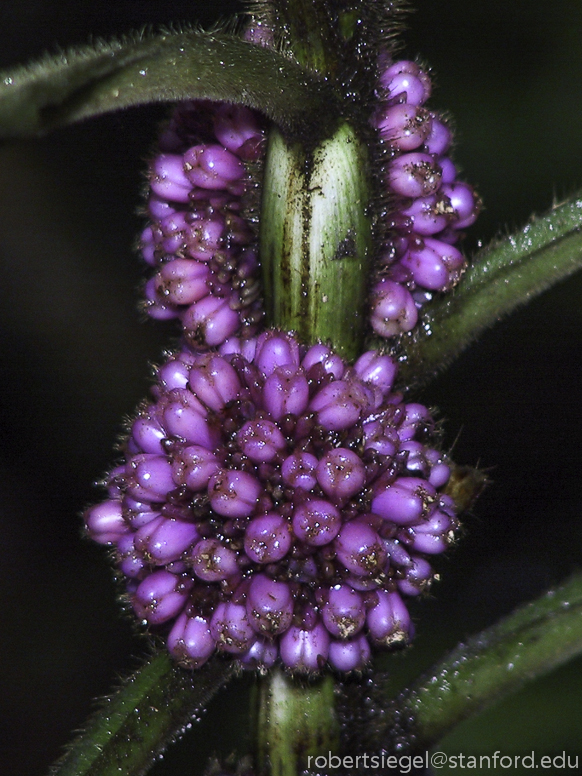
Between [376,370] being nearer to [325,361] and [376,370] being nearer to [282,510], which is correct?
[325,361]

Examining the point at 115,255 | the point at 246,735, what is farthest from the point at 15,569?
the point at 246,735

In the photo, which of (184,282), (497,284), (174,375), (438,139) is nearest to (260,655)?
(174,375)

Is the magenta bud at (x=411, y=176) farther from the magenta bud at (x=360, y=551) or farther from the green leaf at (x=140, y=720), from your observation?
the green leaf at (x=140, y=720)

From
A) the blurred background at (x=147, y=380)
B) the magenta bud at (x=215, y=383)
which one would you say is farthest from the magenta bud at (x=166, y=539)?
the blurred background at (x=147, y=380)

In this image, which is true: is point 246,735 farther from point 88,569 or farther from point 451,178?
point 88,569

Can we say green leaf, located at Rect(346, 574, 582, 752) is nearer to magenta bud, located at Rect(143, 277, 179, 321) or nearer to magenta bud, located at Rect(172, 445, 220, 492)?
magenta bud, located at Rect(172, 445, 220, 492)

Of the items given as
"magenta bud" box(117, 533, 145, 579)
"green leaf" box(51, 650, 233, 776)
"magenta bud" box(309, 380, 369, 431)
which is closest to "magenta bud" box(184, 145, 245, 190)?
"magenta bud" box(309, 380, 369, 431)

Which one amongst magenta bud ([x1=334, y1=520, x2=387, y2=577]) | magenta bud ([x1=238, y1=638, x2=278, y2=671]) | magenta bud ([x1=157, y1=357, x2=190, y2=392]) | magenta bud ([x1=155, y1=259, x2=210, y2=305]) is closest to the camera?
magenta bud ([x1=334, y1=520, x2=387, y2=577])

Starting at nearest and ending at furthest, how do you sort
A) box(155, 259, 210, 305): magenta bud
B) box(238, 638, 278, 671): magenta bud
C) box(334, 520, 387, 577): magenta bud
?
box(334, 520, 387, 577): magenta bud, box(238, 638, 278, 671): magenta bud, box(155, 259, 210, 305): magenta bud
